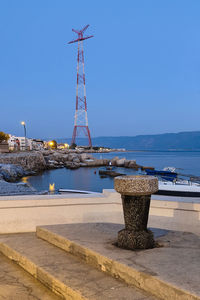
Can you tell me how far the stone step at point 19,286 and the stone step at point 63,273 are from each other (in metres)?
0.07

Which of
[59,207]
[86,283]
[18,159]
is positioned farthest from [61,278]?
[18,159]

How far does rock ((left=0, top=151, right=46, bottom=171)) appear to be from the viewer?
5109 cm

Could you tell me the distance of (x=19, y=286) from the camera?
139 inches

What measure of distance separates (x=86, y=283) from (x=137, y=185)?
1408mm

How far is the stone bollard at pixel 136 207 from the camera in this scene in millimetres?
3951

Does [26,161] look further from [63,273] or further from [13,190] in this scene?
[63,273]

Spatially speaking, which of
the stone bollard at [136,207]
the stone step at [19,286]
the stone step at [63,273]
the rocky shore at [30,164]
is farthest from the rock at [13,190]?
the rocky shore at [30,164]

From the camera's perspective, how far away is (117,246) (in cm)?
415

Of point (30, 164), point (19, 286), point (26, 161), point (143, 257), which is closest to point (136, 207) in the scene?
point (143, 257)

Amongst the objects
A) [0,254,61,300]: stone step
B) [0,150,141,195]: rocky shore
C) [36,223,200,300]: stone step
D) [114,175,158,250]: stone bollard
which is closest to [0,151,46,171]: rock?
[0,150,141,195]: rocky shore

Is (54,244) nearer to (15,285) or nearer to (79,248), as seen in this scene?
(79,248)

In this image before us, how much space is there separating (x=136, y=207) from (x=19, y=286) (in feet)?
6.00

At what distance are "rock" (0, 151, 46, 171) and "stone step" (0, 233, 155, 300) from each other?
47.8m

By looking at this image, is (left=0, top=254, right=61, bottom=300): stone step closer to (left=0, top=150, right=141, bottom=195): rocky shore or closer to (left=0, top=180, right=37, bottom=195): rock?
(left=0, top=180, right=37, bottom=195): rock
